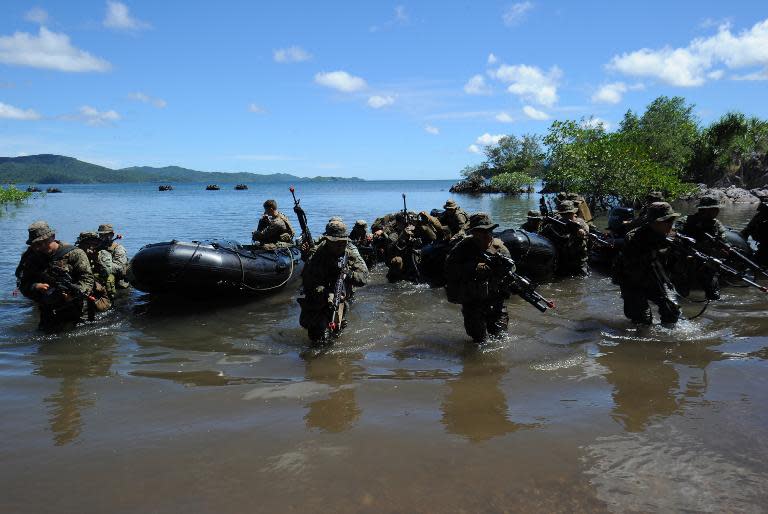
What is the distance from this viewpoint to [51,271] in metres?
6.64

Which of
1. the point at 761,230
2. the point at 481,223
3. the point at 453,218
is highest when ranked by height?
the point at 481,223

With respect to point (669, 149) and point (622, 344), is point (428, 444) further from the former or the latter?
point (669, 149)

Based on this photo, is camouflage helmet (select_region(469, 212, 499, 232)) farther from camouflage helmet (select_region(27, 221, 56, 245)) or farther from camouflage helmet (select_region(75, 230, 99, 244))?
camouflage helmet (select_region(75, 230, 99, 244))

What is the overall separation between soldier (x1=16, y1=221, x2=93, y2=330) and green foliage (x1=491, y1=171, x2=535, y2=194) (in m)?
47.1

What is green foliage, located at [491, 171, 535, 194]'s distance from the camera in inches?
1981

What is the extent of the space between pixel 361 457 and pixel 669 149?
37.5 metres

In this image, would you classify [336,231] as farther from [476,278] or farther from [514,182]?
[514,182]

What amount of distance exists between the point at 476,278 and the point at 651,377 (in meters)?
1.95

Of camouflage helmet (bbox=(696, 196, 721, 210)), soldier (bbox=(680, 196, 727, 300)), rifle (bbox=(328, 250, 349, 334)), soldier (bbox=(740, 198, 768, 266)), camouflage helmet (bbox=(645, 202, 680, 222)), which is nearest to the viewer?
camouflage helmet (bbox=(645, 202, 680, 222))

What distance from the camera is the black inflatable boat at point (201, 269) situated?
7898 mm

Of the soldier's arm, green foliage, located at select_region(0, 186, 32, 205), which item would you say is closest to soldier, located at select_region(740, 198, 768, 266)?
the soldier's arm

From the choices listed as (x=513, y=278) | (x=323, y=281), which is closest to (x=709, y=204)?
(x=513, y=278)

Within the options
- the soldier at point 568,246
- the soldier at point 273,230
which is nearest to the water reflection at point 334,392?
the soldier at point 273,230

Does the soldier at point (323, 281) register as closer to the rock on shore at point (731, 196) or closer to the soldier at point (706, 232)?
the soldier at point (706, 232)
